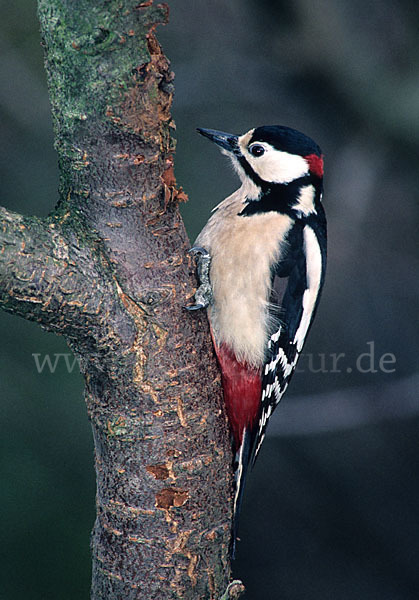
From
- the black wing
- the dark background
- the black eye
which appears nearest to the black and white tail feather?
Result: the black wing

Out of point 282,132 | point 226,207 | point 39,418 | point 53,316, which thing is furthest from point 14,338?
point 53,316

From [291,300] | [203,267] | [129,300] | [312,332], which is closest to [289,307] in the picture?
[291,300]

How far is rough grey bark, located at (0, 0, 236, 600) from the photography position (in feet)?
4.09

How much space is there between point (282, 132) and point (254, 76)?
1.09m

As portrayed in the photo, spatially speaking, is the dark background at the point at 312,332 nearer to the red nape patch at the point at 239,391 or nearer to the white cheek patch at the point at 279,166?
the white cheek patch at the point at 279,166

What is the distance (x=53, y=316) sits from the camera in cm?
130

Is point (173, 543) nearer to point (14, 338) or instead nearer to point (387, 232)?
point (14, 338)

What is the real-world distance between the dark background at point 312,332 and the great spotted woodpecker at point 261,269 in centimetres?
84

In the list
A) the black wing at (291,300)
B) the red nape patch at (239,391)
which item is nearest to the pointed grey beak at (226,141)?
the black wing at (291,300)

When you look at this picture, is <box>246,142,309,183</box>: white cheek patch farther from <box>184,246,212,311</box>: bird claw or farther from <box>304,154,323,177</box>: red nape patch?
<box>184,246,212,311</box>: bird claw

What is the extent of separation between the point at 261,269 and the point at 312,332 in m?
1.93

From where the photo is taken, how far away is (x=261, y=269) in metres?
1.82

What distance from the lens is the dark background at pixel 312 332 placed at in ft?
8.73

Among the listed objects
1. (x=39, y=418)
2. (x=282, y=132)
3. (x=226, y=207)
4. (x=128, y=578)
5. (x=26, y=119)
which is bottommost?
(x=128, y=578)
